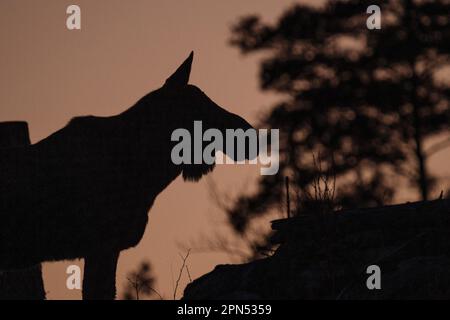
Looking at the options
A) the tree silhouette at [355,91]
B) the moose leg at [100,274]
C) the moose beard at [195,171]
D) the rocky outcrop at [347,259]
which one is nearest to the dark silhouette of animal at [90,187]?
the moose leg at [100,274]

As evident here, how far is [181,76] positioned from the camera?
12.5 metres

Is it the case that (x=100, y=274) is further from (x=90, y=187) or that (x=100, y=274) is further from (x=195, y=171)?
(x=195, y=171)

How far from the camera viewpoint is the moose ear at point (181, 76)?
12344 mm

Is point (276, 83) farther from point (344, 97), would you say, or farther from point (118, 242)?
point (118, 242)

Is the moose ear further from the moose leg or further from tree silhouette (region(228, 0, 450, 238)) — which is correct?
tree silhouette (region(228, 0, 450, 238))

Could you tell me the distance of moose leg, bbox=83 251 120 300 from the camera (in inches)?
471

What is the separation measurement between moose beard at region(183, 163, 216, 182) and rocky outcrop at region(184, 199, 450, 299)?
1.09 meters

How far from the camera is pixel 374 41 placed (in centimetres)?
2869

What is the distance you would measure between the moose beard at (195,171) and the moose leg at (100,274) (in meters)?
1.50

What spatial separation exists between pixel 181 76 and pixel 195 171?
130 centimetres

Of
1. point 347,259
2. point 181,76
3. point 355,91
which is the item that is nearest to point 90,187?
point 181,76
